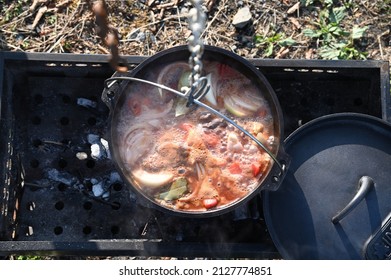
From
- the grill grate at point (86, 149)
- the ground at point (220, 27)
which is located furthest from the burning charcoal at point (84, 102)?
the ground at point (220, 27)

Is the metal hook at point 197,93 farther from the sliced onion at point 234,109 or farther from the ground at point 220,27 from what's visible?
the ground at point 220,27

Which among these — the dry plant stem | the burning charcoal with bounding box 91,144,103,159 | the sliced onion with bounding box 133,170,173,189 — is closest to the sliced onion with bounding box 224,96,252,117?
the sliced onion with bounding box 133,170,173,189

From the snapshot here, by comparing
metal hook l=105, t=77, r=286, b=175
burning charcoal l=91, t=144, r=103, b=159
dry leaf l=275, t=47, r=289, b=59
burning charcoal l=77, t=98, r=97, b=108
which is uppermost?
metal hook l=105, t=77, r=286, b=175

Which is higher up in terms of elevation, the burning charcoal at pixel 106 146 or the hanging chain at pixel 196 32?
the hanging chain at pixel 196 32

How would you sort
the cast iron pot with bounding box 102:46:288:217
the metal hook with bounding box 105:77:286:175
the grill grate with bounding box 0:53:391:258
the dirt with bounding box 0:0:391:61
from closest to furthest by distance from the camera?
the metal hook with bounding box 105:77:286:175 < the cast iron pot with bounding box 102:46:288:217 < the grill grate with bounding box 0:53:391:258 < the dirt with bounding box 0:0:391:61

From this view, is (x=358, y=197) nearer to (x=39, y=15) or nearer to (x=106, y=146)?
(x=106, y=146)

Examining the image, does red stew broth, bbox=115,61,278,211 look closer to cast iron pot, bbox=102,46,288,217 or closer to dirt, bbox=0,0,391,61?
cast iron pot, bbox=102,46,288,217

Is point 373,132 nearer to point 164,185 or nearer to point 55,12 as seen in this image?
point 164,185
